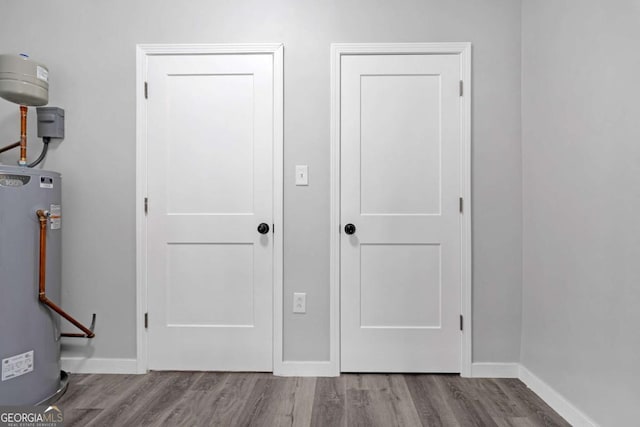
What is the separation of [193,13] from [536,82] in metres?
2.07

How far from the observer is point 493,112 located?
91.3 inches

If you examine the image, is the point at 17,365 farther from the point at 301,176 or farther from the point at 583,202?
the point at 583,202

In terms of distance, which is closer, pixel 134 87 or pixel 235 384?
pixel 235 384

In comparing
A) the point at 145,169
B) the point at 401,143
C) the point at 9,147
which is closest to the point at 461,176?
the point at 401,143

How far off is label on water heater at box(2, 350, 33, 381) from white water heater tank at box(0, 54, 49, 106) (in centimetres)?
135

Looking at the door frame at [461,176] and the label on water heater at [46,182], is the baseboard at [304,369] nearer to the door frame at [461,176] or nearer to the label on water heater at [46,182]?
the door frame at [461,176]

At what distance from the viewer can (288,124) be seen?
2346 millimetres

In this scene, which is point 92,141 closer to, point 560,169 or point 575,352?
point 560,169

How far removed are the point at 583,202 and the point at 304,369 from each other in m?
1.74

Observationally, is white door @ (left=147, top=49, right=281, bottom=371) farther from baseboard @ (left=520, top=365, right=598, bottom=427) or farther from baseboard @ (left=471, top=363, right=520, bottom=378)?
baseboard @ (left=520, top=365, right=598, bottom=427)

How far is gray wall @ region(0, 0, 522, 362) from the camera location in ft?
7.59

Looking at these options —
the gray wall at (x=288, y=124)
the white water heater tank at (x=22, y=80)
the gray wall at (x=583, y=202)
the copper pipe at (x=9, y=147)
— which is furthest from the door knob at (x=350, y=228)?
the copper pipe at (x=9, y=147)

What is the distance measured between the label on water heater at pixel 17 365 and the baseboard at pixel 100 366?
46cm

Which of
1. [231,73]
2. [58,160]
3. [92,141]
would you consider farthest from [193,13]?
[58,160]
